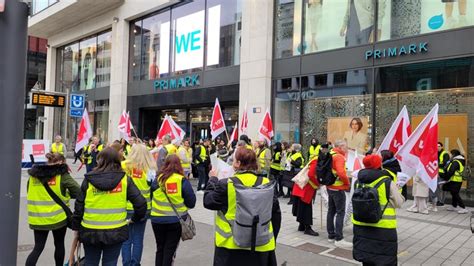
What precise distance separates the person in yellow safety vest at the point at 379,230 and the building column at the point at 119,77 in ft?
70.7

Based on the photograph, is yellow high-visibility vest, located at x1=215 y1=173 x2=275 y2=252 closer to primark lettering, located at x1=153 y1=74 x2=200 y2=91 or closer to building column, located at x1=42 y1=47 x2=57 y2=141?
primark lettering, located at x1=153 y1=74 x2=200 y2=91

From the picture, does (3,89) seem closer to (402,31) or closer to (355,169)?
(355,169)

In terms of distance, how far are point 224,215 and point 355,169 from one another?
193 inches

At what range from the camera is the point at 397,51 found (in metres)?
13.0

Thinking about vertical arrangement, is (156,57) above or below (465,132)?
above

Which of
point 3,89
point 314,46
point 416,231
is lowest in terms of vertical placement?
point 416,231

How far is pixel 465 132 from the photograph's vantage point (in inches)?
464

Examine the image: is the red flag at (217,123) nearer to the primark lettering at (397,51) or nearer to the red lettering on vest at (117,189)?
the primark lettering at (397,51)

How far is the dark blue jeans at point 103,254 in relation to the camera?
4082mm

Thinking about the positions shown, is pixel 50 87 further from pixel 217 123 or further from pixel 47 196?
pixel 47 196

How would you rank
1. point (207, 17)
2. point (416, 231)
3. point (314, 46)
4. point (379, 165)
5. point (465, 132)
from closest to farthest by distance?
point (379, 165)
point (416, 231)
point (465, 132)
point (314, 46)
point (207, 17)

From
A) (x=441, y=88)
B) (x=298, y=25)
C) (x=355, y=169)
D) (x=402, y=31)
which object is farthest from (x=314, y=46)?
(x=355, y=169)

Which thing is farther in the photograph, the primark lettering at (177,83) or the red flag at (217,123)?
the primark lettering at (177,83)

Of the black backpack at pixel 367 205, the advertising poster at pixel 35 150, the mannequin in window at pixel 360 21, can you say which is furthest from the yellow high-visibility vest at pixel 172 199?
the mannequin in window at pixel 360 21
